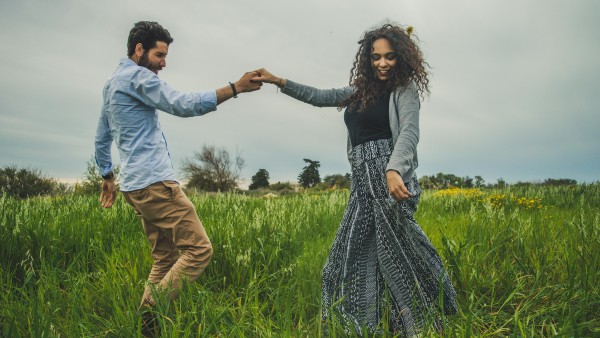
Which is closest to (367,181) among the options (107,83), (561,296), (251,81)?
(251,81)

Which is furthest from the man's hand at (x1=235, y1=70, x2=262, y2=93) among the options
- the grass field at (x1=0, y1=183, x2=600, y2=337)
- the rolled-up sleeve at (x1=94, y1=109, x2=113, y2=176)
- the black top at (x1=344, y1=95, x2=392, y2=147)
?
the grass field at (x1=0, y1=183, x2=600, y2=337)

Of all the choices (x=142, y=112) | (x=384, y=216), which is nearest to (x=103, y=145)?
Result: (x=142, y=112)

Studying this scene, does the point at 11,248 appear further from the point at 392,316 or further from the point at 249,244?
the point at 392,316

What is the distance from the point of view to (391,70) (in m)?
2.53

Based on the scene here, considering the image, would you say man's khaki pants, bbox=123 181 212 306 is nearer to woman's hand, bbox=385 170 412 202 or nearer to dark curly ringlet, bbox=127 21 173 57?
dark curly ringlet, bbox=127 21 173 57

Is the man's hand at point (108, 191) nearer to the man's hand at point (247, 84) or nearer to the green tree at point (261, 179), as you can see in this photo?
the man's hand at point (247, 84)

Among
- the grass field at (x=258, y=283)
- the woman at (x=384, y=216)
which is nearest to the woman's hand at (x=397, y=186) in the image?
the woman at (x=384, y=216)

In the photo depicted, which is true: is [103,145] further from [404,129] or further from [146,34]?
[404,129]

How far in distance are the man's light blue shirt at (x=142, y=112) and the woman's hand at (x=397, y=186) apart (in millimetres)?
1283

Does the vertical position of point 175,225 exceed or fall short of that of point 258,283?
it exceeds it

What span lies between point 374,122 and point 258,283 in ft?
4.65

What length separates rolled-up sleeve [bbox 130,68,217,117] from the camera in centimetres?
250

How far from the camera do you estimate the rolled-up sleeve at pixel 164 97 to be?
2.50 m

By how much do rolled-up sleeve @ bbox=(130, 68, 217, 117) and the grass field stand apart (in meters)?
1.14
